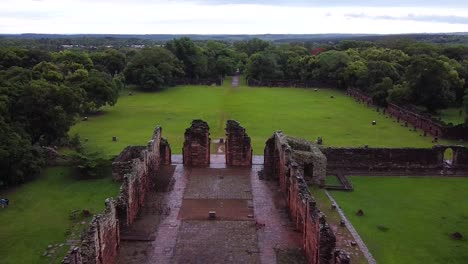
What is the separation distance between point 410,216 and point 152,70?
171ft

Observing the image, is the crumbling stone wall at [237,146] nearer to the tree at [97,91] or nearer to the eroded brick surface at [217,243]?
the eroded brick surface at [217,243]

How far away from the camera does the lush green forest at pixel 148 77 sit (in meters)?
32.3

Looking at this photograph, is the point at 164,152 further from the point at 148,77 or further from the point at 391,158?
the point at 148,77

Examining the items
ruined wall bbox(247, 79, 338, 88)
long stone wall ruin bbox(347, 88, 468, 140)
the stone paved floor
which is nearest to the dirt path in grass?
ruined wall bbox(247, 79, 338, 88)

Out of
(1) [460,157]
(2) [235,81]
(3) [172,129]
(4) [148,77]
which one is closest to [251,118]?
(3) [172,129]

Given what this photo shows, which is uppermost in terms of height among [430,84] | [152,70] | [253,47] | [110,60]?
[253,47]

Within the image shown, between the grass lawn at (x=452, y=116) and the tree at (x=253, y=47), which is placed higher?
the tree at (x=253, y=47)

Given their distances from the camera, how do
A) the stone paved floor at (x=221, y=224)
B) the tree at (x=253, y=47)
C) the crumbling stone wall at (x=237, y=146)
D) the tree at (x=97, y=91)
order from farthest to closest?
the tree at (x=253, y=47) → the tree at (x=97, y=91) → the crumbling stone wall at (x=237, y=146) → the stone paved floor at (x=221, y=224)

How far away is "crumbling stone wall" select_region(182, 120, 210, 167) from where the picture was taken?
3106cm

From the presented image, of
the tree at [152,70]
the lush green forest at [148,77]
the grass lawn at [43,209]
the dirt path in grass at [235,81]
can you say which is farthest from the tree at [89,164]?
the dirt path in grass at [235,81]

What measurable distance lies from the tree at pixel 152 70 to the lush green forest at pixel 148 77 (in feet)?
0.48

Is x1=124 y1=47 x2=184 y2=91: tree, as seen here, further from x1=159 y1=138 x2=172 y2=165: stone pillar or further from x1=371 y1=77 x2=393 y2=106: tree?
x1=159 y1=138 x2=172 y2=165: stone pillar

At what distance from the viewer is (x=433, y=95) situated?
49344 millimetres

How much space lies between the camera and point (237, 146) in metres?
31.1
